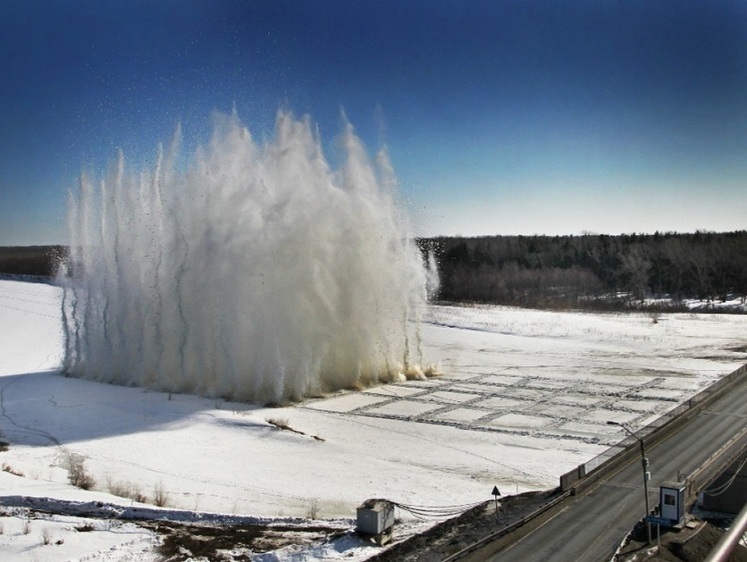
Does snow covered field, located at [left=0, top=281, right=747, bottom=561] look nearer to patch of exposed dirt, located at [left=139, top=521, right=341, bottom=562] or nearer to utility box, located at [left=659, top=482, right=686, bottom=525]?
patch of exposed dirt, located at [left=139, top=521, right=341, bottom=562]

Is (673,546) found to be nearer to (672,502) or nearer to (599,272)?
(672,502)

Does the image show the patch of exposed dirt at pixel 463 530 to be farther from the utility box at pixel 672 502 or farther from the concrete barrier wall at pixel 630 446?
the utility box at pixel 672 502

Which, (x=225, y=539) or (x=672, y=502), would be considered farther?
(x=672, y=502)

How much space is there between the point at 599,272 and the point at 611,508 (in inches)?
5135

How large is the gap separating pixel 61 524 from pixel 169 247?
30.8m

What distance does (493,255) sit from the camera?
168 m

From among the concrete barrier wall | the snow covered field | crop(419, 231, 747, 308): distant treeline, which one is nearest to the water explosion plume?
the snow covered field

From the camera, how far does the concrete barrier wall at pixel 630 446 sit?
2419 cm

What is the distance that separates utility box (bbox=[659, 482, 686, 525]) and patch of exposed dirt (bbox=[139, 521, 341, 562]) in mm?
9179

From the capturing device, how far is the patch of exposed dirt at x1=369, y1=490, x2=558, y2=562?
18.1 m

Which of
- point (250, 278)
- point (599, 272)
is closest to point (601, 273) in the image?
point (599, 272)

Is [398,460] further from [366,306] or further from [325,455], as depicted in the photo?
[366,306]

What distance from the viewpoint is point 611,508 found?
2200 centimetres

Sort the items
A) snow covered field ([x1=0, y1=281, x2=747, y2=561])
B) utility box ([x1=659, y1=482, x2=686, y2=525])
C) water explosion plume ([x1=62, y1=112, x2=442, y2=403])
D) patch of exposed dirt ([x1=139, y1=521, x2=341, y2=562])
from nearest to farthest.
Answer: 1. patch of exposed dirt ([x1=139, y1=521, x2=341, y2=562])
2. utility box ([x1=659, y1=482, x2=686, y2=525])
3. snow covered field ([x1=0, y1=281, x2=747, y2=561])
4. water explosion plume ([x1=62, y1=112, x2=442, y2=403])
